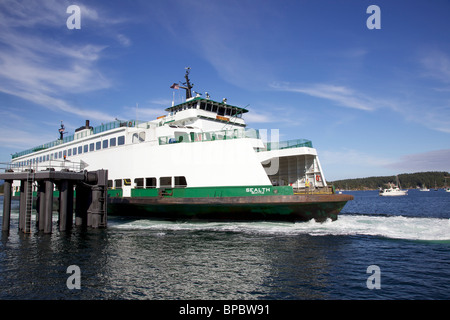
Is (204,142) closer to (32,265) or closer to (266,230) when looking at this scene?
(266,230)

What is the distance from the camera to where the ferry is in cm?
1647

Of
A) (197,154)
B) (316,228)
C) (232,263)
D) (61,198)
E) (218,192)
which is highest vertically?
(197,154)

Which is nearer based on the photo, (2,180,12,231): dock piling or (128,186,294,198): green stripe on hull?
(128,186,294,198): green stripe on hull

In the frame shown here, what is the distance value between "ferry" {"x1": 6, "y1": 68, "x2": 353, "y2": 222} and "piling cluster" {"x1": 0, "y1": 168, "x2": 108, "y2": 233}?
0.80 meters

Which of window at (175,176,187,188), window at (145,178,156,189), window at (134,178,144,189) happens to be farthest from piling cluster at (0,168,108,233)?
window at (175,176,187,188)

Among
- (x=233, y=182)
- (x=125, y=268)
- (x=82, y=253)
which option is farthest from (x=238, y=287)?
(x=233, y=182)

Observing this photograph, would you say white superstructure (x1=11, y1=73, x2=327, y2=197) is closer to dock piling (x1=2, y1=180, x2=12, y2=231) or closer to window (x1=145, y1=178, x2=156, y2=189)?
window (x1=145, y1=178, x2=156, y2=189)

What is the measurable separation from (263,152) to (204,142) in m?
3.50

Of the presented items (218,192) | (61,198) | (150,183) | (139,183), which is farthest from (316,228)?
(61,198)

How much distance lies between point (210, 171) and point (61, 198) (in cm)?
801

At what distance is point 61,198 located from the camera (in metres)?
16.5

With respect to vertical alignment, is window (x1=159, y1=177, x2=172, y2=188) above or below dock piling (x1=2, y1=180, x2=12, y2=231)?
above

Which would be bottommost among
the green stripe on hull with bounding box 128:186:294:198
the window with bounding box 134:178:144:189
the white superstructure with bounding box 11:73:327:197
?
the green stripe on hull with bounding box 128:186:294:198

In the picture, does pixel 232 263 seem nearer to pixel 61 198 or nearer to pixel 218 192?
pixel 218 192
